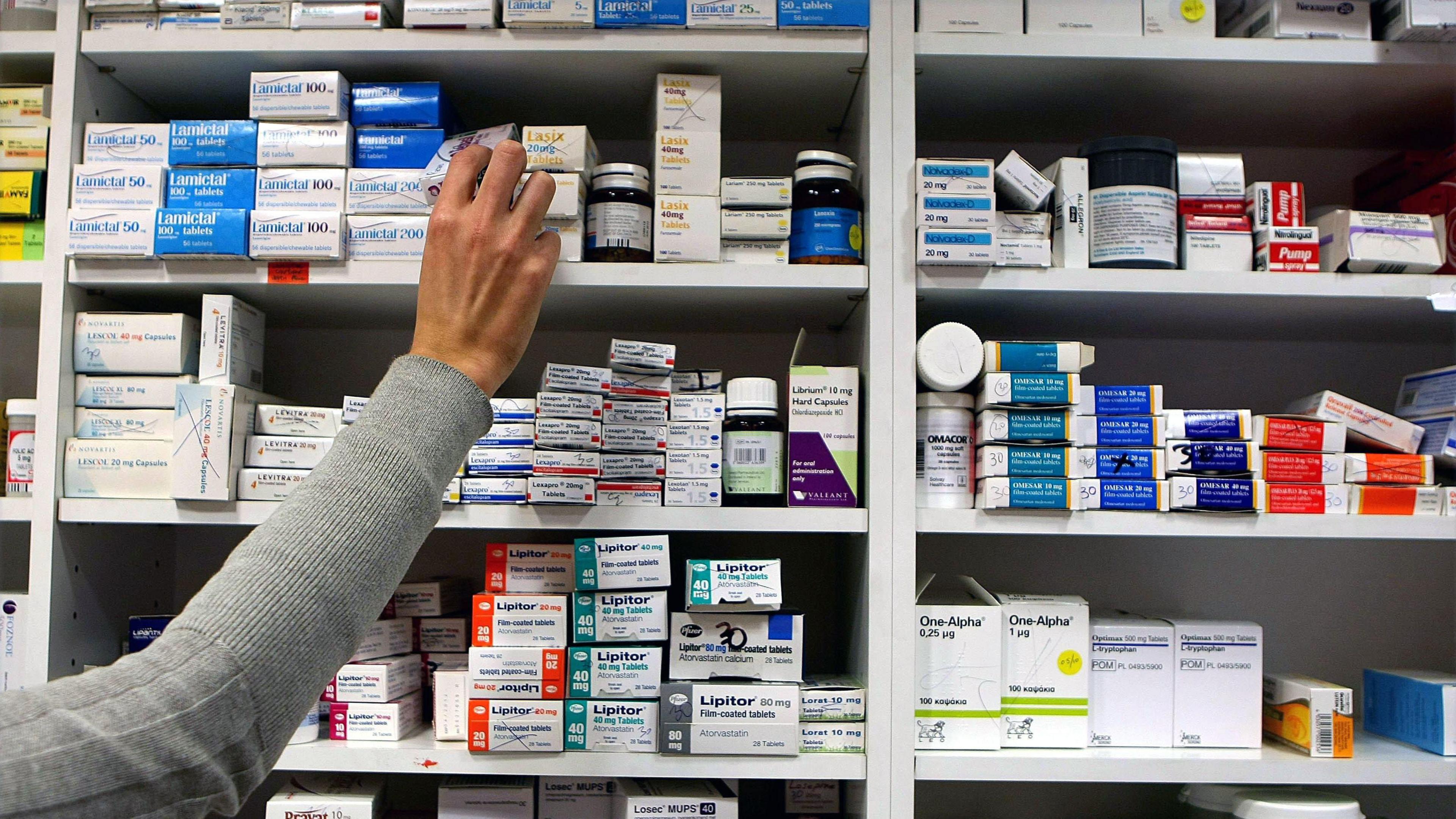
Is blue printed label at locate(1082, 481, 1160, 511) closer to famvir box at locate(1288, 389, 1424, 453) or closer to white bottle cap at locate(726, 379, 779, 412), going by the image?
famvir box at locate(1288, 389, 1424, 453)

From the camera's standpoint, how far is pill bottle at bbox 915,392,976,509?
141 cm

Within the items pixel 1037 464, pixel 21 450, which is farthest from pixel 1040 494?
pixel 21 450

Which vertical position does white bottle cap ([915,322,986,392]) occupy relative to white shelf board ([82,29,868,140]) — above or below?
below

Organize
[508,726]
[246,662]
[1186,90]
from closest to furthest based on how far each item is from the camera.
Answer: [246,662]
[508,726]
[1186,90]

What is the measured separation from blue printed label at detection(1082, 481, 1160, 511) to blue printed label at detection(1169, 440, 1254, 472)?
6cm

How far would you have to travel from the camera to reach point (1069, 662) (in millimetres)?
1392

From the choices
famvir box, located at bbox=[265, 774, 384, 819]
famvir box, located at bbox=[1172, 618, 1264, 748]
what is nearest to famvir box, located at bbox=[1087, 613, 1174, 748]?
famvir box, located at bbox=[1172, 618, 1264, 748]

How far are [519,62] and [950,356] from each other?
822 mm

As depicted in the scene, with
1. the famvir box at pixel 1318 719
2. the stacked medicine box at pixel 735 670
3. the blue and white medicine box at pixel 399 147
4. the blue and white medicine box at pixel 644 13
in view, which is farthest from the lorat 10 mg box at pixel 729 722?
the blue and white medicine box at pixel 644 13

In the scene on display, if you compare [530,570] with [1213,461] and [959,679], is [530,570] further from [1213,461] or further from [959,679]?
[1213,461]

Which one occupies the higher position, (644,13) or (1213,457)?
(644,13)

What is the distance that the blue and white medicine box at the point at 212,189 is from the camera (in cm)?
143

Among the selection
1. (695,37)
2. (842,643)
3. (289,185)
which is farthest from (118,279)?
(842,643)

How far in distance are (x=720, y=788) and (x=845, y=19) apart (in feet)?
3.91
